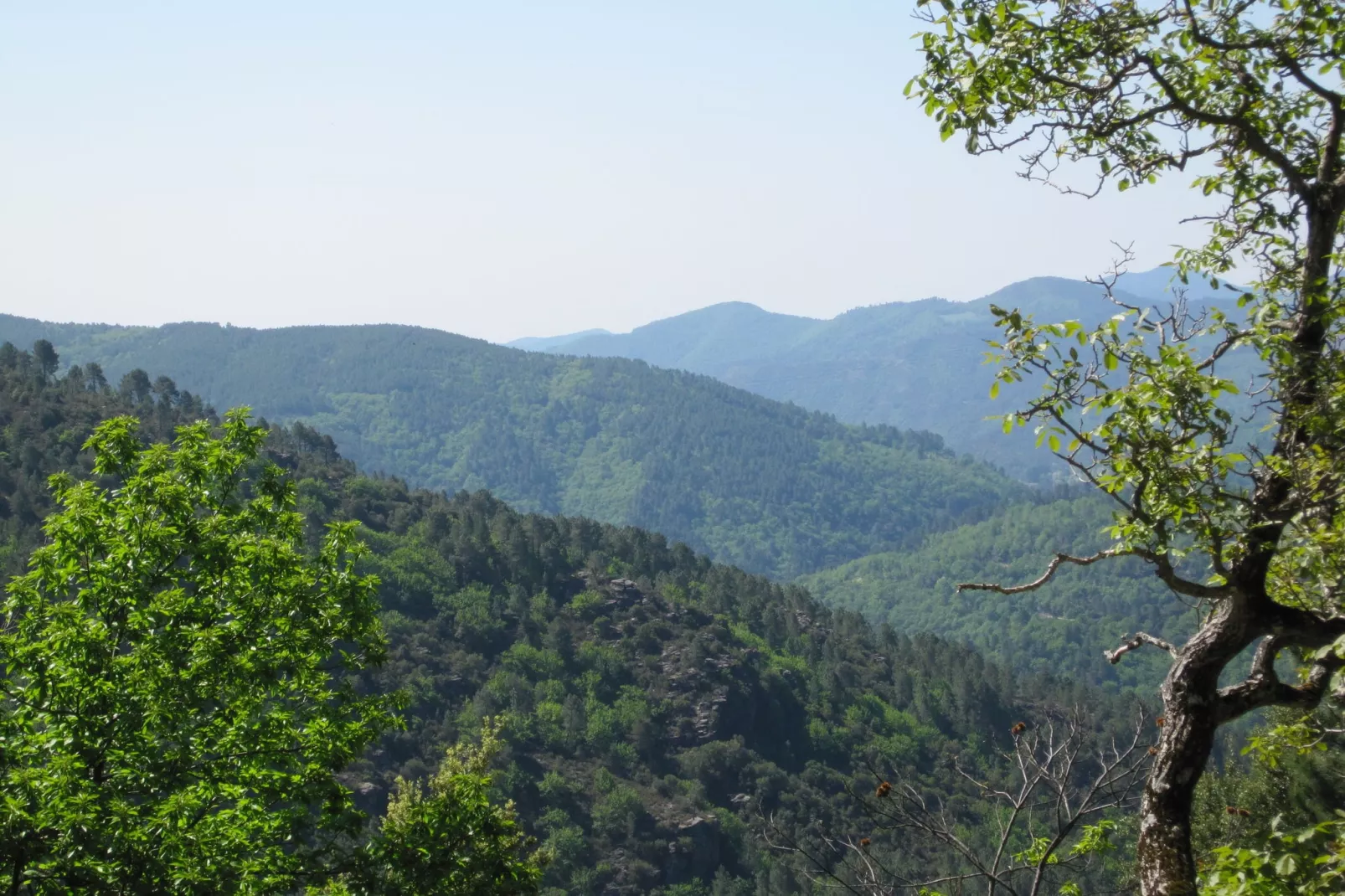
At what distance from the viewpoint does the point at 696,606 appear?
124562 mm

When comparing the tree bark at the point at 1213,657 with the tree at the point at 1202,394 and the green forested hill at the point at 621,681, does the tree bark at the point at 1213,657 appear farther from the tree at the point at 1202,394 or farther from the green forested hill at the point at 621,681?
the green forested hill at the point at 621,681

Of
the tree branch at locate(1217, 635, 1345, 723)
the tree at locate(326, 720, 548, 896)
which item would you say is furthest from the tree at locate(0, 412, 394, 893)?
the tree branch at locate(1217, 635, 1345, 723)

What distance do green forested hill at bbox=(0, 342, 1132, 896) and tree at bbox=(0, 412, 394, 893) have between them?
2554 inches

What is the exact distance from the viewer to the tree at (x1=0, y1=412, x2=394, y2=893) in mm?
9461

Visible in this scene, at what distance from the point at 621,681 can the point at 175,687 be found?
100713 millimetres

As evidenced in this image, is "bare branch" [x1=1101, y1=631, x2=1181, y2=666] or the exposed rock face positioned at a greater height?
"bare branch" [x1=1101, y1=631, x2=1181, y2=666]

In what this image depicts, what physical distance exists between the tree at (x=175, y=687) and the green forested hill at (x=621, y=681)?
64.9 meters

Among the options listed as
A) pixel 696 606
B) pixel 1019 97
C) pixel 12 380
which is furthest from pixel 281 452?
pixel 1019 97

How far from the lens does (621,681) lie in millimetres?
109250

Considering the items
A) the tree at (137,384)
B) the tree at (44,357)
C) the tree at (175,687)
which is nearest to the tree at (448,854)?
the tree at (175,687)

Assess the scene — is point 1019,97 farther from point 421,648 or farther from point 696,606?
point 696,606

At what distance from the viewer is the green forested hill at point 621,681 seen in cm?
8594

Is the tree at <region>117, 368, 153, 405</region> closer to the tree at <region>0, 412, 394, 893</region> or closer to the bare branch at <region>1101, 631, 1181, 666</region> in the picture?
the tree at <region>0, 412, 394, 893</region>

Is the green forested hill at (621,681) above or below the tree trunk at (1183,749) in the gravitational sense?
below
